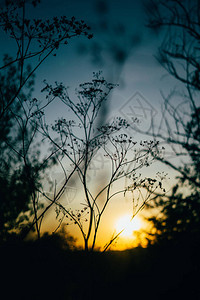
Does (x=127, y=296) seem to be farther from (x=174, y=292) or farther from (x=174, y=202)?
(x=174, y=202)

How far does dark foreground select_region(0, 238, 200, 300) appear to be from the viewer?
7.39 m

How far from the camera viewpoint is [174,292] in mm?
7445

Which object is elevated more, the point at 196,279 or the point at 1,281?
the point at 196,279

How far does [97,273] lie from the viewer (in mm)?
9297

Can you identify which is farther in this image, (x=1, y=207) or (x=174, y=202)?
(x=1, y=207)

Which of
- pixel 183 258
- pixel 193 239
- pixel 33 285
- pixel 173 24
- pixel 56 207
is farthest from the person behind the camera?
pixel 56 207

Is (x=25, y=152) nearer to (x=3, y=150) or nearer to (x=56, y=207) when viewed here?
(x=3, y=150)

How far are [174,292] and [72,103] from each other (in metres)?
8.47

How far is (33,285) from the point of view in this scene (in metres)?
7.95

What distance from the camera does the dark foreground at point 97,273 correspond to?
739 cm

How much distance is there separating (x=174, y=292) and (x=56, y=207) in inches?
226

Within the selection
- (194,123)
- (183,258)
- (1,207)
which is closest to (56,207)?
(1,207)

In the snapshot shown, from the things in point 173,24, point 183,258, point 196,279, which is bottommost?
point 196,279

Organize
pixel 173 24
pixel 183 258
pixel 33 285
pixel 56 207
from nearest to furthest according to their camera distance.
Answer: pixel 183 258 → pixel 33 285 → pixel 173 24 → pixel 56 207
